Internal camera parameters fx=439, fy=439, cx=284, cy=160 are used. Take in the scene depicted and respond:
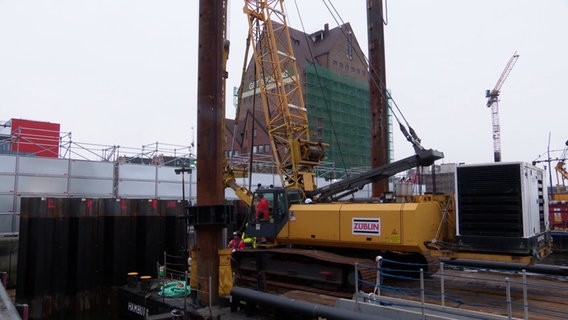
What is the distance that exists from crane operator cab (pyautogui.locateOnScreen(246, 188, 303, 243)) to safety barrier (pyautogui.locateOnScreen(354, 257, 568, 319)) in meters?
2.95

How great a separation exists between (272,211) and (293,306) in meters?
3.50

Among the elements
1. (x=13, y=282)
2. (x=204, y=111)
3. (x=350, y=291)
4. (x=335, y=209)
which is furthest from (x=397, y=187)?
(x=13, y=282)

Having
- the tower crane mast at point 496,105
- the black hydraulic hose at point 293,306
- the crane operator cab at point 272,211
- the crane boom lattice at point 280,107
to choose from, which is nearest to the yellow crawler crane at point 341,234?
the crane operator cab at point 272,211

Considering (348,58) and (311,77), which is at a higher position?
(348,58)

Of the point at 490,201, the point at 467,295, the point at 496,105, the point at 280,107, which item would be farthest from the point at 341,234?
the point at 496,105

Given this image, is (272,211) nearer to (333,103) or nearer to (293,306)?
(293,306)

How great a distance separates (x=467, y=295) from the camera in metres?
8.88

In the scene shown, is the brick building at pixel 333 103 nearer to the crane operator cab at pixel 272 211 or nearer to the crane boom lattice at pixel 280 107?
the crane boom lattice at pixel 280 107

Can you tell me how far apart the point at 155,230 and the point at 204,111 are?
689 cm

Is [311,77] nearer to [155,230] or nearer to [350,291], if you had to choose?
[155,230]

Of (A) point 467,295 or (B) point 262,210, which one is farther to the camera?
(B) point 262,210

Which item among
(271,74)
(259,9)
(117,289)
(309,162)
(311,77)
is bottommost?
(117,289)

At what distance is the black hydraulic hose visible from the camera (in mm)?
7738

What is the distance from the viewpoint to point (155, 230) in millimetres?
15703
